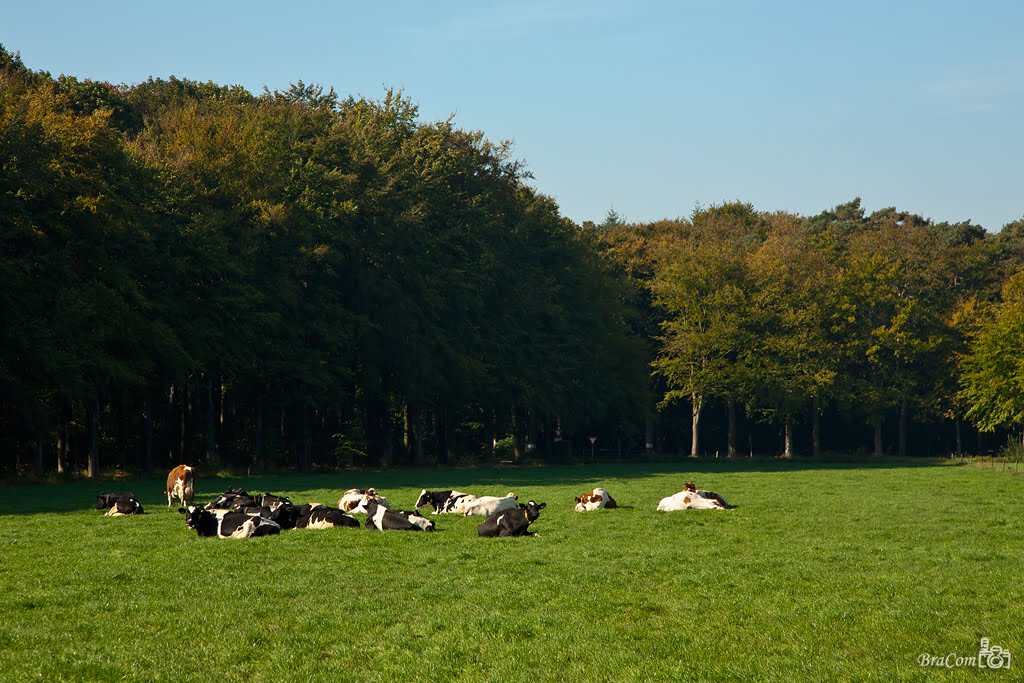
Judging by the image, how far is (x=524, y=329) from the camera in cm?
7462

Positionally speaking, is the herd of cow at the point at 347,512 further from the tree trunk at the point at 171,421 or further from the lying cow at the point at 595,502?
the tree trunk at the point at 171,421

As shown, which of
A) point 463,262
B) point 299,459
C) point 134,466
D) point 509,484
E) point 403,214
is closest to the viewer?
point 509,484

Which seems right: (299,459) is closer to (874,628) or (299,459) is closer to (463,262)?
(463,262)

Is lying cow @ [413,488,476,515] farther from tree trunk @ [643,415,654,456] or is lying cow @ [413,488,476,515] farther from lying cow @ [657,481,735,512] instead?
tree trunk @ [643,415,654,456]

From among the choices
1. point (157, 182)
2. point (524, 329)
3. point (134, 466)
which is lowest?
point (134, 466)

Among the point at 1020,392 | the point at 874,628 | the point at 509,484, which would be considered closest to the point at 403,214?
the point at 509,484

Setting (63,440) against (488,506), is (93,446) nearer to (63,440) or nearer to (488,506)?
(63,440)

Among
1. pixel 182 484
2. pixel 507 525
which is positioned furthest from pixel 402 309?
pixel 507 525

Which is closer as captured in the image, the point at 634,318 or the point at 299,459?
the point at 299,459

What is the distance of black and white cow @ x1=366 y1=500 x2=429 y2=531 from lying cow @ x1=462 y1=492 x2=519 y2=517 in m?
3.45

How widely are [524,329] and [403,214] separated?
1364 cm

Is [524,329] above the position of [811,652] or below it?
above

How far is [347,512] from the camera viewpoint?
25.7 metres

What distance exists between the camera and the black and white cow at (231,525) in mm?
22188
